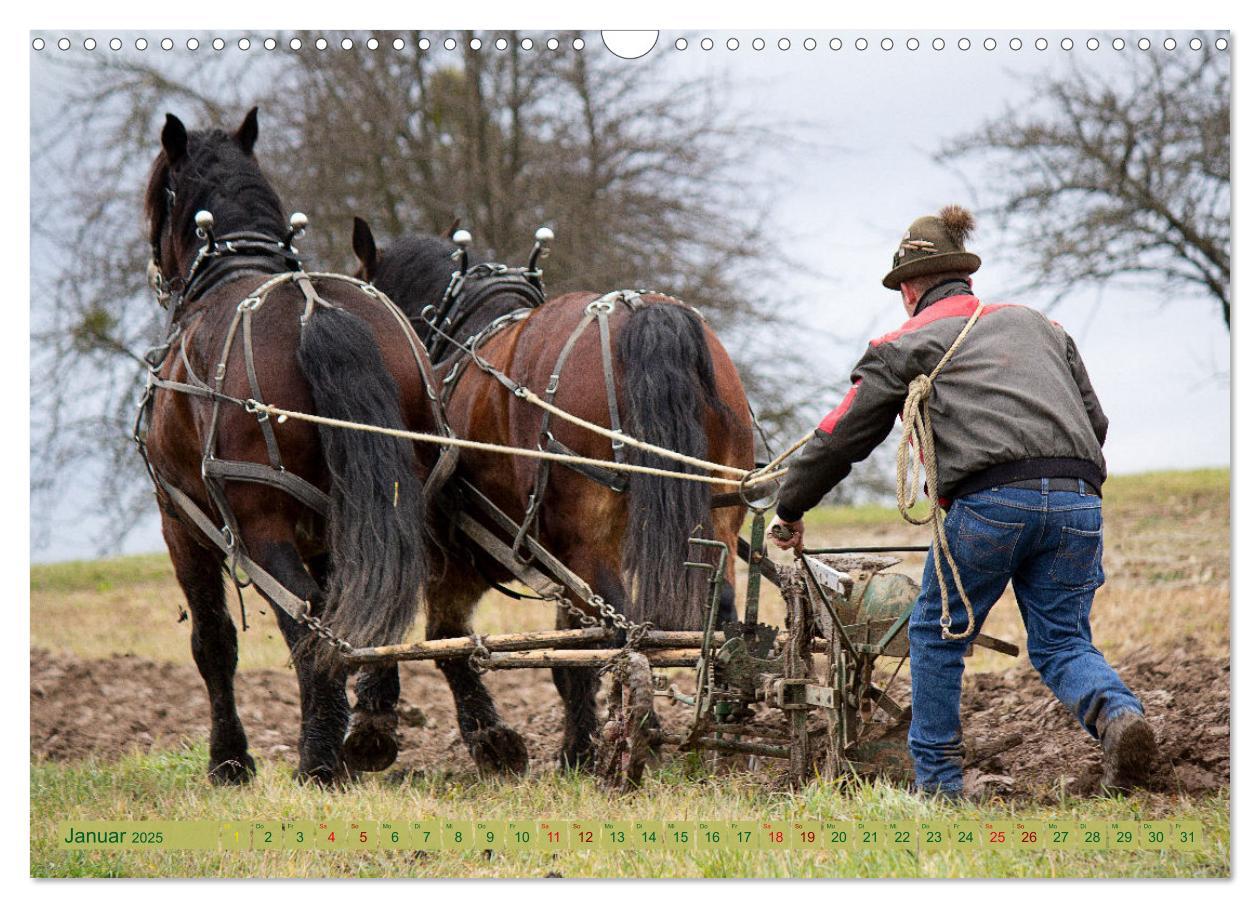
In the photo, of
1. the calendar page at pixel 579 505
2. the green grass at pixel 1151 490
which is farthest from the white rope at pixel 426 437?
the green grass at pixel 1151 490

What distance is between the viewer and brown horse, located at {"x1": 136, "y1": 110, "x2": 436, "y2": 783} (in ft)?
15.7

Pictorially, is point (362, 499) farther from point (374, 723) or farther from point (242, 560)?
point (374, 723)

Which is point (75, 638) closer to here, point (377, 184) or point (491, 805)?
point (377, 184)

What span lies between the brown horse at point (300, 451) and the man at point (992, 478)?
5.20 feet

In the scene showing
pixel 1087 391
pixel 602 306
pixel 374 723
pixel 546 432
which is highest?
pixel 602 306

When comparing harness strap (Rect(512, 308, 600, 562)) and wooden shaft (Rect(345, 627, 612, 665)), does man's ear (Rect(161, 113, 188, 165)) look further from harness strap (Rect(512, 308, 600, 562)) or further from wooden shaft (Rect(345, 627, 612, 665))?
wooden shaft (Rect(345, 627, 612, 665))

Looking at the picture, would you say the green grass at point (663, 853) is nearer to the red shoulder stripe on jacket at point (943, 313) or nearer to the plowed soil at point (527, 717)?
the plowed soil at point (527, 717)

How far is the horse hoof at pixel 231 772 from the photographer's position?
5.65m

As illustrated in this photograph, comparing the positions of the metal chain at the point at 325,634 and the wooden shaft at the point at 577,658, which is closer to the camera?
the wooden shaft at the point at 577,658

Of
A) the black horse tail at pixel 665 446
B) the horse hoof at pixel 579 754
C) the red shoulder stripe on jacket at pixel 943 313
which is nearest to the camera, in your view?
the red shoulder stripe on jacket at pixel 943 313

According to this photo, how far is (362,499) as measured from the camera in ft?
15.8

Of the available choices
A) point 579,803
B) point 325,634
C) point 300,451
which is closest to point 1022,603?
point 579,803

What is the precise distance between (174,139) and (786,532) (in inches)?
121

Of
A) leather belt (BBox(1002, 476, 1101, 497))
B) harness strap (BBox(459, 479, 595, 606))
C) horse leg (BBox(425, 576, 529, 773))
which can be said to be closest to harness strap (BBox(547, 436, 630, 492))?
harness strap (BBox(459, 479, 595, 606))
